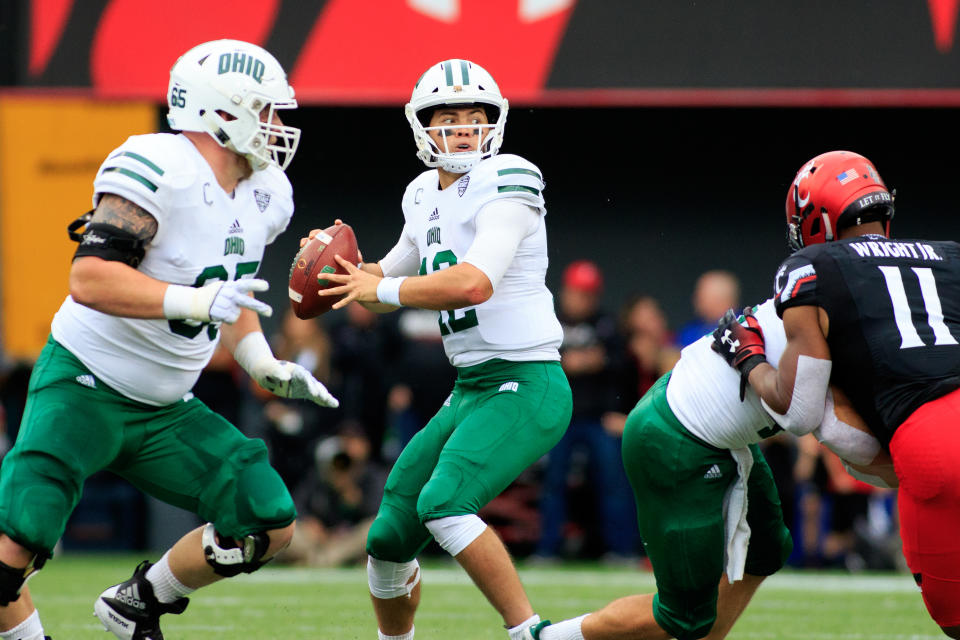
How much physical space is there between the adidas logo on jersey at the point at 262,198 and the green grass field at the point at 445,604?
176 cm

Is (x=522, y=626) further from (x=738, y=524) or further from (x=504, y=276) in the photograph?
(x=504, y=276)

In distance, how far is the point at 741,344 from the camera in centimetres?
362

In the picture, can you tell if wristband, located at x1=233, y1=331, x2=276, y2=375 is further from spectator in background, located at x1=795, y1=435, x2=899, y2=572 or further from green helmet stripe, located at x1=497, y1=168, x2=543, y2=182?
spectator in background, located at x1=795, y1=435, x2=899, y2=572

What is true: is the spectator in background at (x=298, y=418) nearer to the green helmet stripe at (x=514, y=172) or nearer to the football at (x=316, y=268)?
the football at (x=316, y=268)

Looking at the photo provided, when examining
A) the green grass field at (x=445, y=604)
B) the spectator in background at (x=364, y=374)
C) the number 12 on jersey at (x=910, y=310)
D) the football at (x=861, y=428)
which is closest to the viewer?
the number 12 on jersey at (x=910, y=310)

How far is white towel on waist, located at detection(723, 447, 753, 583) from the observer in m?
3.71

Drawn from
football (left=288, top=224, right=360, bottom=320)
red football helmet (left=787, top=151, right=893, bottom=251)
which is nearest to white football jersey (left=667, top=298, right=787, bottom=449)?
red football helmet (left=787, top=151, right=893, bottom=251)

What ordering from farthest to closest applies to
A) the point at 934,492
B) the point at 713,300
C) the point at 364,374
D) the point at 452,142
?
the point at 364,374 → the point at 713,300 → the point at 452,142 → the point at 934,492

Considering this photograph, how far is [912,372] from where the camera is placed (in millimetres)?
3344

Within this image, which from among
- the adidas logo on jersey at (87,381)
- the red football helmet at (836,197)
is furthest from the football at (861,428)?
the adidas logo on jersey at (87,381)

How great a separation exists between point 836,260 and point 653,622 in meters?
1.17

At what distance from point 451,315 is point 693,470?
98cm

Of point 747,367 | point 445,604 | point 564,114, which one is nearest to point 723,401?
point 747,367

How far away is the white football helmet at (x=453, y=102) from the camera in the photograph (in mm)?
4246
